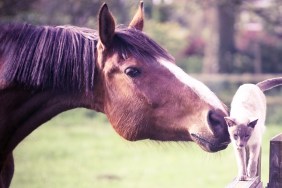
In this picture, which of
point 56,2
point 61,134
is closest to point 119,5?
point 56,2

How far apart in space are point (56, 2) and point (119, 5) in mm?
2223

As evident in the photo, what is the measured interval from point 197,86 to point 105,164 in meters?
9.76

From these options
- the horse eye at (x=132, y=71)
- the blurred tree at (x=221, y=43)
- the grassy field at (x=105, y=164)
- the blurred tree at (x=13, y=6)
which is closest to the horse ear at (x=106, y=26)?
the horse eye at (x=132, y=71)

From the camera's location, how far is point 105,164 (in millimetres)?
12500

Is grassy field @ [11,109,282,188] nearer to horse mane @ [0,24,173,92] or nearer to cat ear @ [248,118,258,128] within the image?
horse mane @ [0,24,173,92]

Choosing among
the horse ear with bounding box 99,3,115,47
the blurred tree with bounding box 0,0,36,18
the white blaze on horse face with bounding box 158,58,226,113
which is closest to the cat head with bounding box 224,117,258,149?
the white blaze on horse face with bounding box 158,58,226,113

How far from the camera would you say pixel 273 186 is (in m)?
3.04

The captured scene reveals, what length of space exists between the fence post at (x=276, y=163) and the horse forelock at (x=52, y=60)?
2.99 ft

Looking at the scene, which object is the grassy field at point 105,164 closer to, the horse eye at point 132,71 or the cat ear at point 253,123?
the horse eye at point 132,71

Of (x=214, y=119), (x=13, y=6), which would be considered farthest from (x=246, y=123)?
(x=13, y=6)

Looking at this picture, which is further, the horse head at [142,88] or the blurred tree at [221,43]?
the blurred tree at [221,43]

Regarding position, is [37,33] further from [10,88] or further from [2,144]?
[2,144]

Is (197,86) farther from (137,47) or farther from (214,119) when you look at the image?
(137,47)

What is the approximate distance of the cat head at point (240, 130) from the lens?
2395 mm
